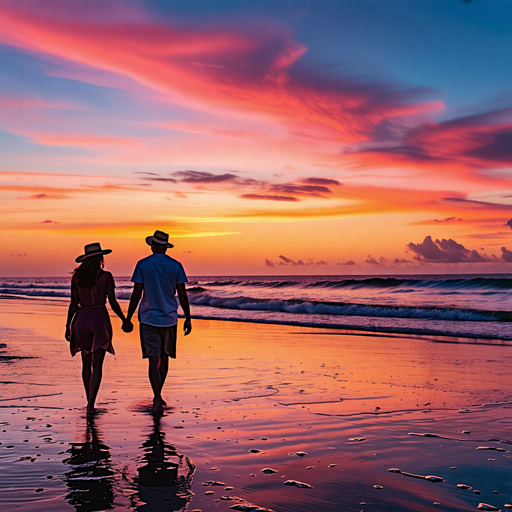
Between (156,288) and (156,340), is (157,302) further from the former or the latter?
(156,340)

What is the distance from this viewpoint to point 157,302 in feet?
21.2

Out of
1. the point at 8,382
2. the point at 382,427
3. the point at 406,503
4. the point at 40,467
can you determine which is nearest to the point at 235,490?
the point at 406,503

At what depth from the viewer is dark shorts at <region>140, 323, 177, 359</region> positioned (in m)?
6.50

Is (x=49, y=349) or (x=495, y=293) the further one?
(x=495, y=293)

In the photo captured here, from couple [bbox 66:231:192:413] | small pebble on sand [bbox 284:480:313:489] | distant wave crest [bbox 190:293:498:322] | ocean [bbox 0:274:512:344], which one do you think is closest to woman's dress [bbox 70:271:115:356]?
couple [bbox 66:231:192:413]

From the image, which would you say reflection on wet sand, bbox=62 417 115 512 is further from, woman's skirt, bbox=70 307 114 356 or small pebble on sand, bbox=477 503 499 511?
small pebble on sand, bbox=477 503 499 511

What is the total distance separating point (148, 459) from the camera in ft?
14.5

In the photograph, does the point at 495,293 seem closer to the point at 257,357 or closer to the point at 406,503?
the point at 257,357

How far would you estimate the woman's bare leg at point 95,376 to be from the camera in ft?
19.8

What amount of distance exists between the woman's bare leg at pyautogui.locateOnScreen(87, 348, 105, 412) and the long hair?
2.68 feet

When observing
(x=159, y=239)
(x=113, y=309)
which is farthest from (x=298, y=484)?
(x=159, y=239)

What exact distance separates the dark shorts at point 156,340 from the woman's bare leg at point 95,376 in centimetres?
52

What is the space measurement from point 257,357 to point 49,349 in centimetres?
445

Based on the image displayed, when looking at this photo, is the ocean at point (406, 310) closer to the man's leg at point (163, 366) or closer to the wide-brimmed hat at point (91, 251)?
the man's leg at point (163, 366)
